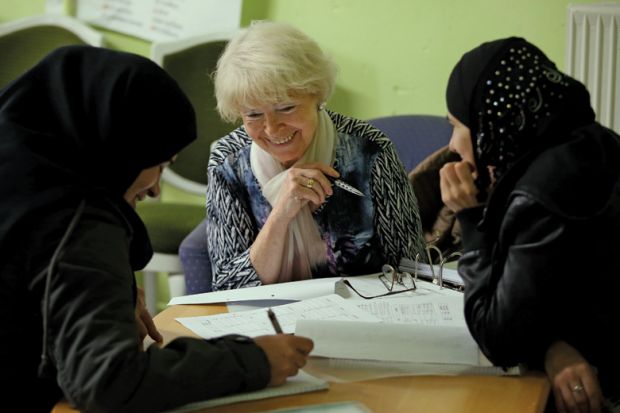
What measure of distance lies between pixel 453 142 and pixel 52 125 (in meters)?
0.69

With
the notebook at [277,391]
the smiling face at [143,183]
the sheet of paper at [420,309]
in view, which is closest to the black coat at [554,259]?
the sheet of paper at [420,309]

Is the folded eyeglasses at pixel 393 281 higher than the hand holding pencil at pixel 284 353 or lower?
lower

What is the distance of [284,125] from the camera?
6.59ft

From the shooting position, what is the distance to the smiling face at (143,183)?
129 cm

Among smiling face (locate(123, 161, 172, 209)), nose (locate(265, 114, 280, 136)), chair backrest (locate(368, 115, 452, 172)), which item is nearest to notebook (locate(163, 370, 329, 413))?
smiling face (locate(123, 161, 172, 209))

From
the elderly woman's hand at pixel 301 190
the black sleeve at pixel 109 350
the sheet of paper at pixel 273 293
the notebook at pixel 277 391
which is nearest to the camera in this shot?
the black sleeve at pixel 109 350

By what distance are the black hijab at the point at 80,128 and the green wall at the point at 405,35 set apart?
6.78ft

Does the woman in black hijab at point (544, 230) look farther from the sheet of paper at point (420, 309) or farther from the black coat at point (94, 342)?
the black coat at point (94, 342)

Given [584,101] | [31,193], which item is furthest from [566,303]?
[31,193]

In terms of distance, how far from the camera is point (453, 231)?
2.46m

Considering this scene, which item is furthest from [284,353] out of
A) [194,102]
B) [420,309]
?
[194,102]

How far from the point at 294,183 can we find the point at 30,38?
2035 millimetres

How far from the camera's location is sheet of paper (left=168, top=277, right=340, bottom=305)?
1713 mm

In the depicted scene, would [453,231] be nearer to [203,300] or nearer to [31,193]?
[203,300]
